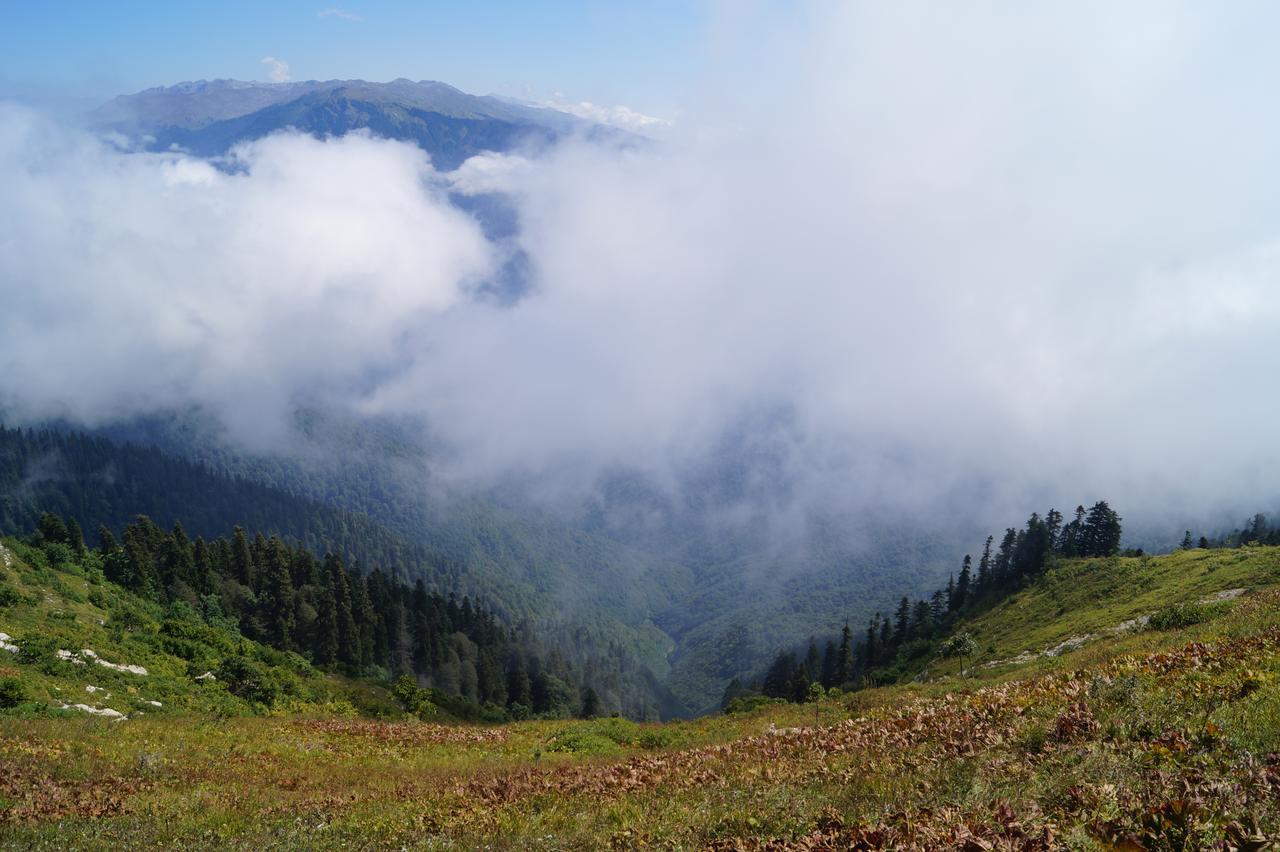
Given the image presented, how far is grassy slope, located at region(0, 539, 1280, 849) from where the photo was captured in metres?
7.61

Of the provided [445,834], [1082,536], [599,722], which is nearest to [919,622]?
[1082,536]

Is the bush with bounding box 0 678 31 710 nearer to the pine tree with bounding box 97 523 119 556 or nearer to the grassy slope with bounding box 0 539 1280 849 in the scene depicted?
the grassy slope with bounding box 0 539 1280 849

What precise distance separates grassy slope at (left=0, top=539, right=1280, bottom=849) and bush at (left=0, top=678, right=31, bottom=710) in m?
3.40

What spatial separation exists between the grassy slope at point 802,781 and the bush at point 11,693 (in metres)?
3.40

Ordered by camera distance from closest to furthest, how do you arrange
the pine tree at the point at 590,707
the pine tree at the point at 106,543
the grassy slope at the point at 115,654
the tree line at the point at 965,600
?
the grassy slope at the point at 115,654 → the pine tree at the point at 106,543 → the tree line at the point at 965,600 → the pine tree at the point at 590,707

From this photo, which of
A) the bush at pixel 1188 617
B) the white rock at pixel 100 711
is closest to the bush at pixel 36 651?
the white rock at pixel 100 711

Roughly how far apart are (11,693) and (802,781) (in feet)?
88.1

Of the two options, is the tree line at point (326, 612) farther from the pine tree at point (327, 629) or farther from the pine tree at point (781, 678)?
the pine tree at point (781, 678)

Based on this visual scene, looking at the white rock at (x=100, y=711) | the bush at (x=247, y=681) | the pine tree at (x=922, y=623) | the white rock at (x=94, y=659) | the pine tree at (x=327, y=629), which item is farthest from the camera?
the pine tree at (x=922, y=623)

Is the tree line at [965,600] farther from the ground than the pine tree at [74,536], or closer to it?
closer to it

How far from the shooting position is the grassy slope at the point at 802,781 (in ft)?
25.0

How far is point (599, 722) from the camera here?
98.0 feet

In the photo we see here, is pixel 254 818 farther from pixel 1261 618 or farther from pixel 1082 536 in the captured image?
pixel 1082 536

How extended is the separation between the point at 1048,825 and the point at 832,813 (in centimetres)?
291
